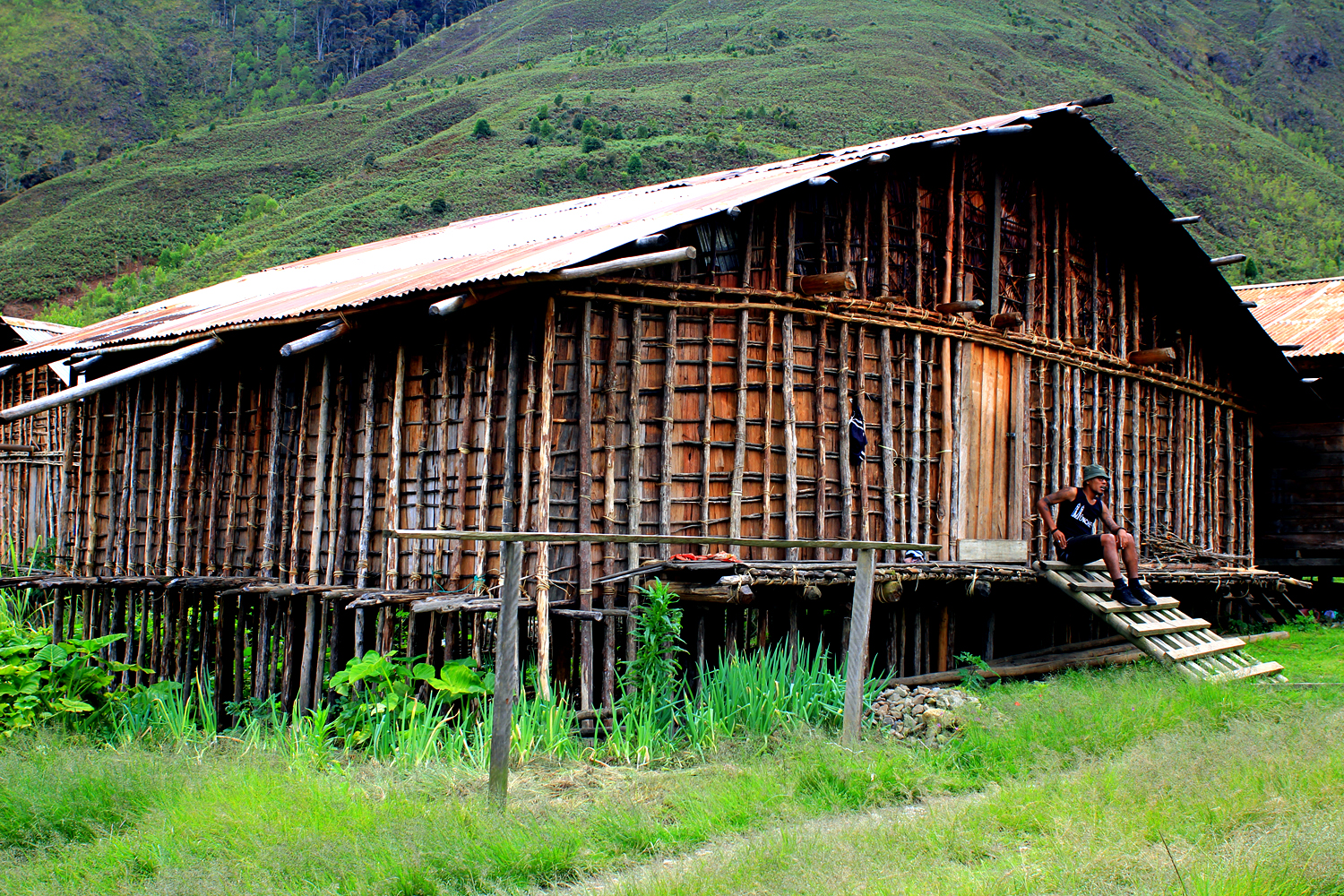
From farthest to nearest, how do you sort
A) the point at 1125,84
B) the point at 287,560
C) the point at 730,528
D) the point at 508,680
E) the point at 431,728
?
the point at 1125,84
the point at 287,560
the point at 730,528
the point at 431,728
the point at 508,680

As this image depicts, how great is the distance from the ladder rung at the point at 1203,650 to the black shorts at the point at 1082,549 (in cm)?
126

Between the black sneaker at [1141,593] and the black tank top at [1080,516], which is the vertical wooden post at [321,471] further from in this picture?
the black sneaker at [1141,593]

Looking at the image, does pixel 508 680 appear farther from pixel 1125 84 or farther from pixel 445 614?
pixel 1125 84

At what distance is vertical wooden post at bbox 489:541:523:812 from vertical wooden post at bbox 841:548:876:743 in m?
2.32

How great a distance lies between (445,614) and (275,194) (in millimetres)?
55505

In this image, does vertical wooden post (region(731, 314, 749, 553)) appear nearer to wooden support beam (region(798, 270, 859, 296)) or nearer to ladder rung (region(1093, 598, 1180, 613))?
wooden support beam (region(798, 270, 859, 296))

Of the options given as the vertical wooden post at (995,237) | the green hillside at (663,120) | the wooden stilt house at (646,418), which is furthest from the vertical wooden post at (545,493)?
the green hillside at (663,120)

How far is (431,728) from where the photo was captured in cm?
848

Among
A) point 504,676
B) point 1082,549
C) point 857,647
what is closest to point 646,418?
point 857,647

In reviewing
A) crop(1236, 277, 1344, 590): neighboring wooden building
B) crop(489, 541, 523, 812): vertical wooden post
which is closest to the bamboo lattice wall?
crop(489, 541, 523, 812): vertical wooden post

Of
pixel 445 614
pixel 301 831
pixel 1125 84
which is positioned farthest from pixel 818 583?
pixel 1125 84

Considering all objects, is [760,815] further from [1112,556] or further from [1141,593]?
[1141,593]

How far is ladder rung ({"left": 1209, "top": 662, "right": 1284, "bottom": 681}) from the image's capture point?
9.40 metres

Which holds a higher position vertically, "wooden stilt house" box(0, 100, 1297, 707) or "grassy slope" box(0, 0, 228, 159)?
"grassy slope" box(0, 0, 228, 159)
